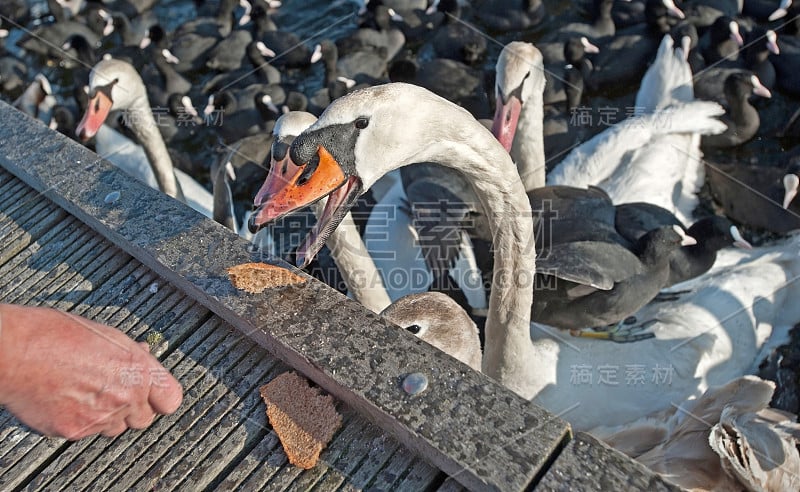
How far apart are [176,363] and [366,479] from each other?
3.51 feet

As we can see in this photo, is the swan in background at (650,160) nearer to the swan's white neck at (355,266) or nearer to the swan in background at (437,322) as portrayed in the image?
the swan's white neck at (355,266)

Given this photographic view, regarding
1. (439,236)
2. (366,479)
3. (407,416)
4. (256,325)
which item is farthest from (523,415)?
(439,236)

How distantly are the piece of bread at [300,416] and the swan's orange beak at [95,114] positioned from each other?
564 cm

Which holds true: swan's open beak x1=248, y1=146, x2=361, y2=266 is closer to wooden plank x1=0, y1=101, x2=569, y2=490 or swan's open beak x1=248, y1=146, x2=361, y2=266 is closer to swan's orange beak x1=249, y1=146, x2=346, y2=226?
swan's orange beak x1=249, y1=146, x2=346, y2=226

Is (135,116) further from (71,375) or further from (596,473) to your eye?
(596,473)

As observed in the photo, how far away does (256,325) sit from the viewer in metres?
3.05

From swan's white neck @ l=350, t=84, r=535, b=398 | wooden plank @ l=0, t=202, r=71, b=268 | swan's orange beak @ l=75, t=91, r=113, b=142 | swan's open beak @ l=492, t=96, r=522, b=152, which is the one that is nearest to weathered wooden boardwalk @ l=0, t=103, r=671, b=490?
wooden plank @ l=0, t=202, r=71, b=268

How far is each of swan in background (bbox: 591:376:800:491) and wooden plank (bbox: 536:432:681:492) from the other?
4.03ft

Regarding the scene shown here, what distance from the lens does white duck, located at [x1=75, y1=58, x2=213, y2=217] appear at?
711 cm

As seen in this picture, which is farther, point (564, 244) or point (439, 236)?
point (439, 236)

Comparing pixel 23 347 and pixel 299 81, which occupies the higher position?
pixel 23 347

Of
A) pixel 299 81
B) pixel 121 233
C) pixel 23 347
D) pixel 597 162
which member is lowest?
pixel 299 81

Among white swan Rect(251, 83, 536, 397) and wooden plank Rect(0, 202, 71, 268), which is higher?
white swan Rect(251, 83, 536, 397)

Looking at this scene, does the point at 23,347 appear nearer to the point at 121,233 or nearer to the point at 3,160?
the point at 121,233
